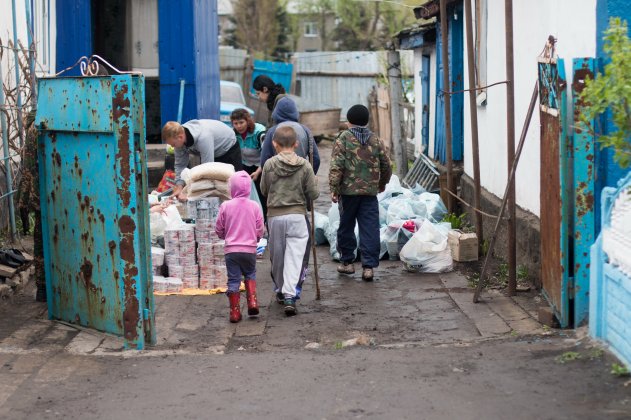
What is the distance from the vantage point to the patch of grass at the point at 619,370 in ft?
17.1

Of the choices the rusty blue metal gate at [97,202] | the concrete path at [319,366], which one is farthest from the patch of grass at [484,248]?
the rusty blue metal gate at [97,202]

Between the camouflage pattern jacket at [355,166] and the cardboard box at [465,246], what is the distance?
1.14m

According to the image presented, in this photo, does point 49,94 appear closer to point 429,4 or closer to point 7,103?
point 7,103

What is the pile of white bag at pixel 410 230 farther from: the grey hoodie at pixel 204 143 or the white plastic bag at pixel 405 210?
the grey hoodie at pixel 204 143

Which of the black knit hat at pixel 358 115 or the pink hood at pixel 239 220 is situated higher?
the black knit hat at pixel 358 115

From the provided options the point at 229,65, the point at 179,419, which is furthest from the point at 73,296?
the point at 229,65

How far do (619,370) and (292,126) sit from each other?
5.22 meters

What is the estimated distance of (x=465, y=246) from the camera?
32.1 ft

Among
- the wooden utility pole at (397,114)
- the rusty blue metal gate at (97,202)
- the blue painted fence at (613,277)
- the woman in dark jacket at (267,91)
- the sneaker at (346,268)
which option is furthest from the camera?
the wooden utility pole at (397,114)

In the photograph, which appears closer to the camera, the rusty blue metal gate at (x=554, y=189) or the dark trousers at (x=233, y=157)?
the rusty blue metal gate at (x=554, y=189)

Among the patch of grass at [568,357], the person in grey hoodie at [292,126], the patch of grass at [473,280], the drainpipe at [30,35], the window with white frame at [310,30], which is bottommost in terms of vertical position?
the patch of grass at [473,280]

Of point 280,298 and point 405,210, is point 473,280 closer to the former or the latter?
point 280,298

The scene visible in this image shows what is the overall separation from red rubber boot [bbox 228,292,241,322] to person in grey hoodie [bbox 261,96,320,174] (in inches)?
102

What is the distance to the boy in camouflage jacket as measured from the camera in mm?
9234
